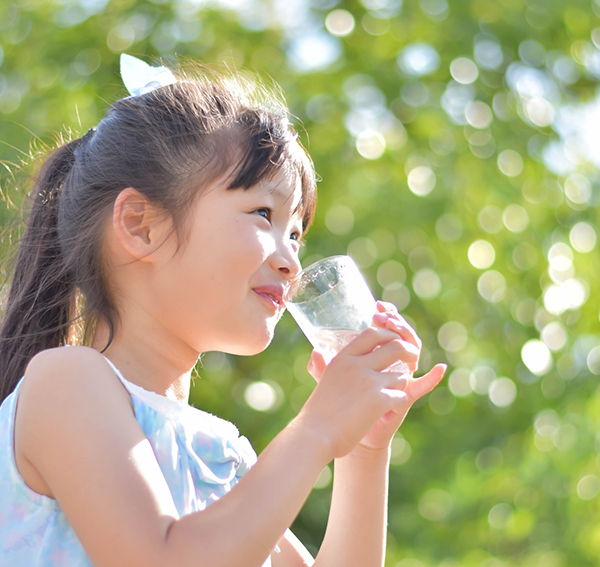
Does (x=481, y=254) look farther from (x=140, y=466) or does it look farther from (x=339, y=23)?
(x=140, y=466)

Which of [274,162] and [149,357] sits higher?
[274,162]

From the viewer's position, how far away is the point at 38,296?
4.12ft

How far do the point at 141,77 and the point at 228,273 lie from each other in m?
0.51

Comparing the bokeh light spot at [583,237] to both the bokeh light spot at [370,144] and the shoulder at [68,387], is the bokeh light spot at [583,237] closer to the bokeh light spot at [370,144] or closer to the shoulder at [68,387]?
the bokeh light spot at [370,144]

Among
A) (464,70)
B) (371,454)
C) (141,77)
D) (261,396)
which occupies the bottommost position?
(261,396)

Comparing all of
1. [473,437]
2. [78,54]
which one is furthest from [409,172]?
[78,54]

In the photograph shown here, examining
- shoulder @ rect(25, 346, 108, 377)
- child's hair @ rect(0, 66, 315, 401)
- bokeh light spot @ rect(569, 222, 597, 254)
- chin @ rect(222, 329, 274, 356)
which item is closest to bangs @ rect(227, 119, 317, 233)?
child's hair @ rect(0, 66, 315, 401)

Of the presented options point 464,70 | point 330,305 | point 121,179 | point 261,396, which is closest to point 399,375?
point 330,305

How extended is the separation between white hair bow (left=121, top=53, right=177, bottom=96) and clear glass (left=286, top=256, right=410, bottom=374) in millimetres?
489

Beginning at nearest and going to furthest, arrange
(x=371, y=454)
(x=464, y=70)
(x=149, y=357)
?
(x=149, y=357)
(x=371, y=454)
(x=464, y=70)

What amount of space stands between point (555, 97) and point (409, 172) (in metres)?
0.79

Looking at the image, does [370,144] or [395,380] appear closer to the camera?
[395,380]

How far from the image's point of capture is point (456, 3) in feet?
8.96

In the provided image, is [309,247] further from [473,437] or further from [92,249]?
[92,249]
